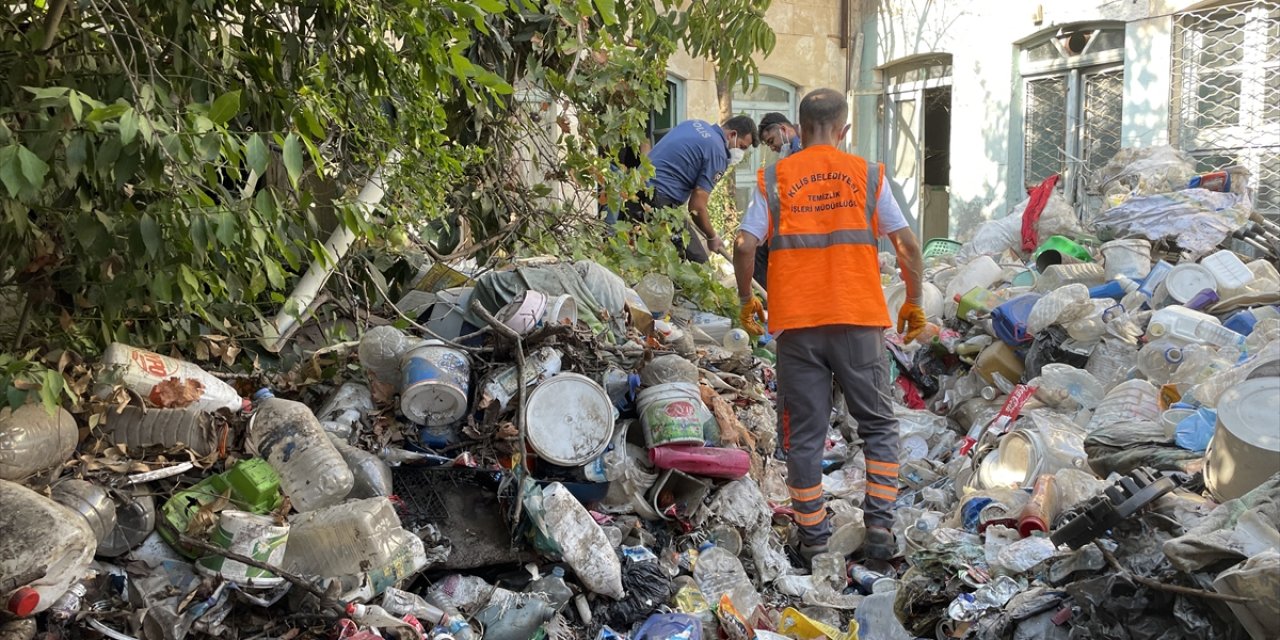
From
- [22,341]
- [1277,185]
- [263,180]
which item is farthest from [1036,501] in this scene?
[1277,185]

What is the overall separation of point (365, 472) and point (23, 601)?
3.78ft

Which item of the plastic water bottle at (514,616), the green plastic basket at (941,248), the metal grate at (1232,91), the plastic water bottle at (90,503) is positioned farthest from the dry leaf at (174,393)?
the metal grate at (1232,91)

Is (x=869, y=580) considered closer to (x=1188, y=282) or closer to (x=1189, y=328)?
(x=1189, y=328)

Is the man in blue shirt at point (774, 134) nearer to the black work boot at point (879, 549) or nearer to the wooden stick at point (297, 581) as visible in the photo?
the black work boot at point (879, 549)

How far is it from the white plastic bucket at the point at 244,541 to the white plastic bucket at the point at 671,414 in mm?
1412

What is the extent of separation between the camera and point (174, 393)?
12.2 ft

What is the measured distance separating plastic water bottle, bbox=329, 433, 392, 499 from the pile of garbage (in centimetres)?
1

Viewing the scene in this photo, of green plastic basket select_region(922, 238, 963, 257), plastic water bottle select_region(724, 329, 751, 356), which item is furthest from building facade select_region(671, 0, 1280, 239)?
plastic water bottle select_region(724, 329, 751, 356)

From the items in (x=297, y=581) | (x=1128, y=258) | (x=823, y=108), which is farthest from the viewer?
(x=1128, y=258)

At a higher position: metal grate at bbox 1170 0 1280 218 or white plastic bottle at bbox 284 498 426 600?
metal grate at bbox 1170 0 1280 218

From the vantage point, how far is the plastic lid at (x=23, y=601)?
282cm

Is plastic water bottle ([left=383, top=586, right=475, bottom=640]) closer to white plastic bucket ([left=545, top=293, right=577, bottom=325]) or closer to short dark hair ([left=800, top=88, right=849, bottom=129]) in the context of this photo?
white plastic bucket ([left=545, top=293, right=577, bottom=325])

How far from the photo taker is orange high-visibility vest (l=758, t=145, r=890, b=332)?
4113mm

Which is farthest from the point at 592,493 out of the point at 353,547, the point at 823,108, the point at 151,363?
the point at 823,108
